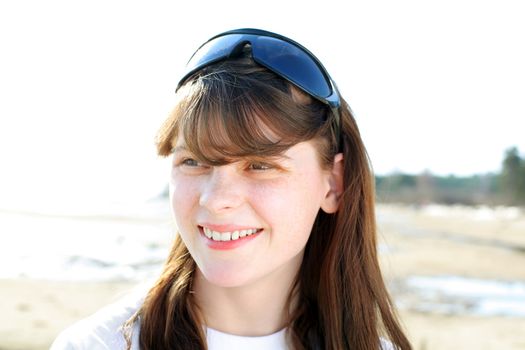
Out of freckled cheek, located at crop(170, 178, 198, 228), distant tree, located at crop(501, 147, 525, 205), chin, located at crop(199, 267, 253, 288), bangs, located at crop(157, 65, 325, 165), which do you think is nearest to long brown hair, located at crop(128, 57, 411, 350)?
bangs, located at crop(157, 65, 325, 165)

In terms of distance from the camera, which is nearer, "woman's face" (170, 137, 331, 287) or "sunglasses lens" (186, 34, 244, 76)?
"woman's face" (170, 137, 331, 287)

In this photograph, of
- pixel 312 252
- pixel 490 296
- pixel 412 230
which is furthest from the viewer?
pixel 412 230

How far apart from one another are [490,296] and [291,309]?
8.28 m

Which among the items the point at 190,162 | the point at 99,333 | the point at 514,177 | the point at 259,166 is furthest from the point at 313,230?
the point at 514,177

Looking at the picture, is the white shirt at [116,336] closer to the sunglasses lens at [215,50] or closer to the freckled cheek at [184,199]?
the freckled cheek at [184,199]

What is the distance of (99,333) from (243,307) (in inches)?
19.7

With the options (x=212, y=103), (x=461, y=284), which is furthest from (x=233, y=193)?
(x=461, y=284)

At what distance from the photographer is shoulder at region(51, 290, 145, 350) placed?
1.98m

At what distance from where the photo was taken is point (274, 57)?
221cm

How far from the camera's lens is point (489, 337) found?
7180 millimetres

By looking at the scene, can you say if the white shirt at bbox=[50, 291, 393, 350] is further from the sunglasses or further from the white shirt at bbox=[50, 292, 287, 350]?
the sunglasses

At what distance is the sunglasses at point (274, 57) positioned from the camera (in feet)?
7.23

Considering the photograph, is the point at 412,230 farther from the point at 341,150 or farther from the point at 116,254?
the point at 341,150

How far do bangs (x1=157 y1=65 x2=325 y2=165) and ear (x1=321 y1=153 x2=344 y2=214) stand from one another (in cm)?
30
